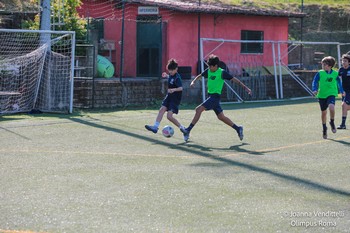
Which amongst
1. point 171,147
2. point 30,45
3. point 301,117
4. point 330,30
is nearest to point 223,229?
point 171,147

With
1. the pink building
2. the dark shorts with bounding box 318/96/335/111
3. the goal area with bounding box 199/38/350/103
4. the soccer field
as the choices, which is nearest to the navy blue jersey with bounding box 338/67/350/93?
the soccer field

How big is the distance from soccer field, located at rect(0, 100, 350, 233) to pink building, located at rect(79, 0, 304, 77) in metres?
9.92

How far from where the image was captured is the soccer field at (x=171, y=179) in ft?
23.8

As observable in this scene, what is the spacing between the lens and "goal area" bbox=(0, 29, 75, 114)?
771 inches

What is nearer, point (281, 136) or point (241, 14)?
point (281, 136)

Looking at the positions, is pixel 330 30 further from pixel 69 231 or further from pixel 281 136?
pixel 69 231

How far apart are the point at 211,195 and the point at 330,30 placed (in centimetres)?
3412

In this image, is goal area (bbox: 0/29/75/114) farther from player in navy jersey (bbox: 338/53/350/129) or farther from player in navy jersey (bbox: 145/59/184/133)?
player in navy jersey (bbox: 338/53/350/129)

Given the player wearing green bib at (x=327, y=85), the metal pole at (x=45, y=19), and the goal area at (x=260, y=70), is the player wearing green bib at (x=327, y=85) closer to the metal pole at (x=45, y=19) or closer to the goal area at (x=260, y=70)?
the metal pole at (x=45, y=19)

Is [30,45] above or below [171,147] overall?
above

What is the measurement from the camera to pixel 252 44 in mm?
29406

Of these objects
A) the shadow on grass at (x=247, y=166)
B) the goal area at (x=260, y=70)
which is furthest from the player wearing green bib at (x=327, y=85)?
the goal area at (x=260, y=70)

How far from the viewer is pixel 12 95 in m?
19.4

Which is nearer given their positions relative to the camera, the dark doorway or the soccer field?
the soccer field
